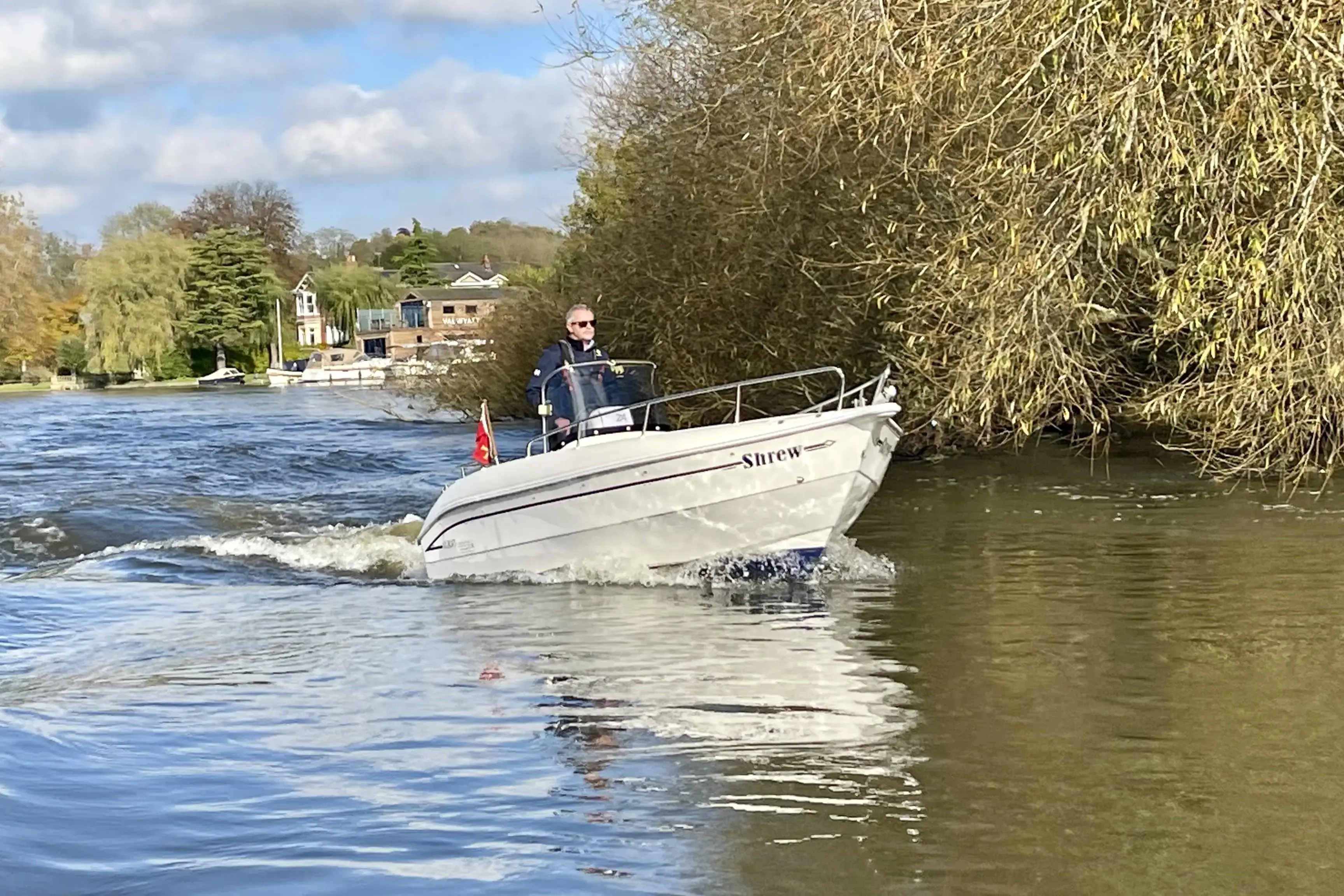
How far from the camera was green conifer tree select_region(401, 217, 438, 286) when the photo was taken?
130 metres

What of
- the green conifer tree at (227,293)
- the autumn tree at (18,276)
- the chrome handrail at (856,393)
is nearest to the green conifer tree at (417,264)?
the green conifer tree at (227,293)

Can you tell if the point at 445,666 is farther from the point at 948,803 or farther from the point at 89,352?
the point at 89,352

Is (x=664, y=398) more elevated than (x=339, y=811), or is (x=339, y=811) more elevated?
(x=664, y=398)

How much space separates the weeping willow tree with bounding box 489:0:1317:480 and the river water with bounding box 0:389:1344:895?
1484 mm

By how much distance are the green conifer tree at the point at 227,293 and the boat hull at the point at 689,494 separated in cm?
8119

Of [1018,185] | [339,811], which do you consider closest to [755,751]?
[339,811]

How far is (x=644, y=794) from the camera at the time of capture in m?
6.26

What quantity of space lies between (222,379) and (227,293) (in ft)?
24.7

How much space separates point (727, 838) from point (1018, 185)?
963cm

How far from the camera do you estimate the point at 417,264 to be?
134m

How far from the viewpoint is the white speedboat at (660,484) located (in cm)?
1129

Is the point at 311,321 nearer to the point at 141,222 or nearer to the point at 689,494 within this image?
the point at 141,222

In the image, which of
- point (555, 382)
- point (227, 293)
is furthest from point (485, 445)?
point (227, 293)

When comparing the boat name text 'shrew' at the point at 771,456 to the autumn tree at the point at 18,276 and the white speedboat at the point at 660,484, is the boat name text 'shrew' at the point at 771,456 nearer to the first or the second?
the white speedboat at the point at 660,484
